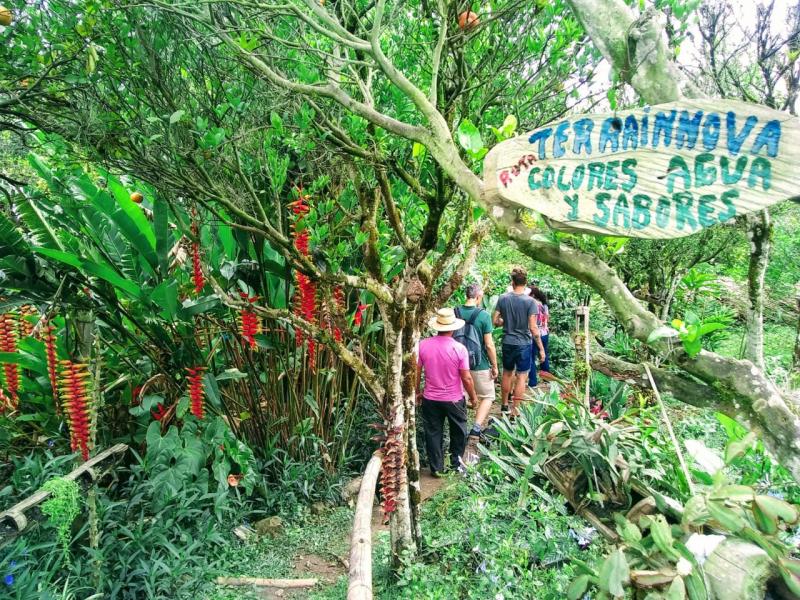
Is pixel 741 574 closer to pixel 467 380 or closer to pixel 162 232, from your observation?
pixel 467 380

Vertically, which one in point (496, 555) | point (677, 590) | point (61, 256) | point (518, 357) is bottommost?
point (496, 555)

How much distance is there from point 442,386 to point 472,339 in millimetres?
896

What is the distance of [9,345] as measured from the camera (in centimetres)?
352

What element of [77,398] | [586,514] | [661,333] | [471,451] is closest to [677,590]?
[661,333]

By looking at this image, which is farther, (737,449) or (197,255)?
(197,255)

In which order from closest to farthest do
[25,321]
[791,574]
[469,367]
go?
[791,574] < [25,321] < [469,367]

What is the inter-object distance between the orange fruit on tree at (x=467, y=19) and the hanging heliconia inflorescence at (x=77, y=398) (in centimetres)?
254

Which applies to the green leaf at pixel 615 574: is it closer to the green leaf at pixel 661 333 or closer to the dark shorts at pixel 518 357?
the green leaf at pixel 661 333

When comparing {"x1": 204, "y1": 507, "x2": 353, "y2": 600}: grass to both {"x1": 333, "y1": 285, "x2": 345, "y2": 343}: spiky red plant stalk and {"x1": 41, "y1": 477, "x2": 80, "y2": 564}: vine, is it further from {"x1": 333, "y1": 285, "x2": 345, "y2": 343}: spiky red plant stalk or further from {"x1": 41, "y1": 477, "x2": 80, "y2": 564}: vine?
{"x1": 333, "y1": 285, "x2": 345, "y2": 343}: spiky red plant stalk

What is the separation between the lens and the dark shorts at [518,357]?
5.71 m

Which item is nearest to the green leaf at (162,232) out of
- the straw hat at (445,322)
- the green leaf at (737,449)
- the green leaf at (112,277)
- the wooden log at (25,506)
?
the green leaf at (112,277)

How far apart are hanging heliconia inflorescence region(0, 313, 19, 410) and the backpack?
3.66 meters

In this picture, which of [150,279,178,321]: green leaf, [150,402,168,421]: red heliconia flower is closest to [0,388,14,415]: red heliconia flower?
[150,402,168,421]: red heliconia flower

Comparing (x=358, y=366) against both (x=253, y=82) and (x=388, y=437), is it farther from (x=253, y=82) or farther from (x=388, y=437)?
(x=253, y=82)
